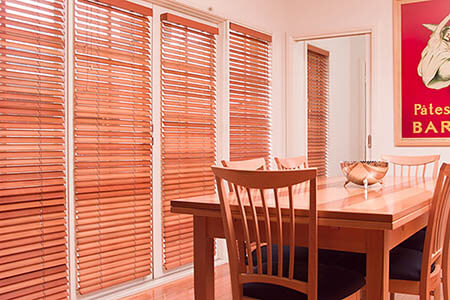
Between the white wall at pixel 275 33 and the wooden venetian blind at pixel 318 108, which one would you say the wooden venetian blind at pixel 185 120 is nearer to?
the white wall at pixel 275 33

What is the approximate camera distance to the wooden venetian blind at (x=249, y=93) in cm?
434

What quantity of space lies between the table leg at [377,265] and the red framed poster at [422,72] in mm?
3052

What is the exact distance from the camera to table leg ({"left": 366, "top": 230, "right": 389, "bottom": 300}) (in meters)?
1.69

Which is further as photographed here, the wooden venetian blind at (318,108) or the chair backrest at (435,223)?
the wooden venetian blind at (318,108)

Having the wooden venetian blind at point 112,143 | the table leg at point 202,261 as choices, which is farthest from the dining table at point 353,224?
the wooden venetian blind at point 112,143

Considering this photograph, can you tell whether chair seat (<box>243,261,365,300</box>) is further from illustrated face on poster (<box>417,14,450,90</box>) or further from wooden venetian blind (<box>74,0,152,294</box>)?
illustrated face on poster (<box>417,14,450,90</box>)

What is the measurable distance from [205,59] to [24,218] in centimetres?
203

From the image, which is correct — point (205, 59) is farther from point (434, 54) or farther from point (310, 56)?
point (434, 54)

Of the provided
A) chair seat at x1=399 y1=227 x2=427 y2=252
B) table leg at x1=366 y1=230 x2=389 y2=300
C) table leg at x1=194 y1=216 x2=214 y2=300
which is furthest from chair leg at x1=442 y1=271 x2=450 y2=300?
table leg at x1=194 y1=216 x2=214 y2=300

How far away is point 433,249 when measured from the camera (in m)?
2.12

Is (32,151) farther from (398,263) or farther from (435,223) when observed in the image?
(435,223)

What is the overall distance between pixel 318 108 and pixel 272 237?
147 inches

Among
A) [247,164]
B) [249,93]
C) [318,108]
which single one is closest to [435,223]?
[247,164]

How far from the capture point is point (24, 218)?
2639 mm
